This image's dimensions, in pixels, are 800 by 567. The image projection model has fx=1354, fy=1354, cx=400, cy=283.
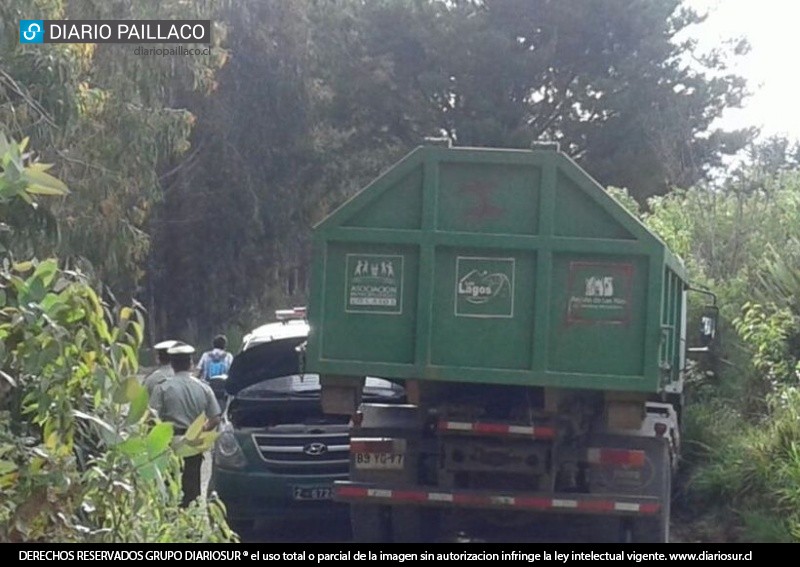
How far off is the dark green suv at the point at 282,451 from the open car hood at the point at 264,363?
264 millimetres

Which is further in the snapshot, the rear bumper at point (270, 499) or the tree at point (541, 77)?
the tree at point (541, 77)

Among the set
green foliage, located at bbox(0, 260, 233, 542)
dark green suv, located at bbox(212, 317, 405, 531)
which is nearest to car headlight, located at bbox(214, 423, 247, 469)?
dark green suv, located at bbox(212, 317, 405, 531)

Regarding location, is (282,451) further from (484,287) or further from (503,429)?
(484,287)

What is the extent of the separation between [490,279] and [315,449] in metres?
2.43

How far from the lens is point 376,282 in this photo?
8938mm

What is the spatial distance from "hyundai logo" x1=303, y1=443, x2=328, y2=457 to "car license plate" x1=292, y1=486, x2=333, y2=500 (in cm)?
32

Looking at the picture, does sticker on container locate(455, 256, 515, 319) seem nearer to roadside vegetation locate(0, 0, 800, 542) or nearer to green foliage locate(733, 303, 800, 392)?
roadside vegetation locate(0, 0, 800, 542)

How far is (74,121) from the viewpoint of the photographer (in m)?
16.2

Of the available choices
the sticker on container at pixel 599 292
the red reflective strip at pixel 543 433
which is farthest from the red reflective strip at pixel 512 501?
the sticker on container at pixel 599 292

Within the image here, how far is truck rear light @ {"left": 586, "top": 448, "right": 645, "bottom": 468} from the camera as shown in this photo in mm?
8875

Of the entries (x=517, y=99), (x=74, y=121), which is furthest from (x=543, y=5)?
(x=74, y=121)

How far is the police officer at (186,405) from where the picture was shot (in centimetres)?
1023

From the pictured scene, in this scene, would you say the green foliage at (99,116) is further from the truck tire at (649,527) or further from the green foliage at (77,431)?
the truck tire at (649,527)
